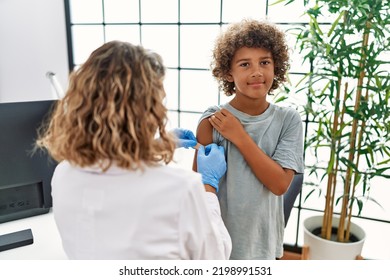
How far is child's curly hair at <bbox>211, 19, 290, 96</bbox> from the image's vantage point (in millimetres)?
1183

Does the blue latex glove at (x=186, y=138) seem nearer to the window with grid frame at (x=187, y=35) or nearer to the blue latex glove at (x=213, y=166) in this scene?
the blue latex glove at (x=213, y=166)

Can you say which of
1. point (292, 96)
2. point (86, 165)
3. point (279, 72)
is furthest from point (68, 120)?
point (292, 96)

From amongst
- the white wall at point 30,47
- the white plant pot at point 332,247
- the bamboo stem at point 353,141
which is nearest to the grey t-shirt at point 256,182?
the bamboo stem at point 353,141

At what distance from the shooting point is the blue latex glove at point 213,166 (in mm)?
1118

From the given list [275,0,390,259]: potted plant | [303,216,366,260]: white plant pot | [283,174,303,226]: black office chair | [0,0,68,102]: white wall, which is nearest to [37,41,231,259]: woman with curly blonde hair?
[283,174,303,226]: black office chair

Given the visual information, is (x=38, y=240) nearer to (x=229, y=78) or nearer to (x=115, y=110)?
(x=115, y=110)

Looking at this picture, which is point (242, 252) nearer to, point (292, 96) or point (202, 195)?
point (202, 195)

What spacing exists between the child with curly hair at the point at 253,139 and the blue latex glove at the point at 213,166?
0.05 metres

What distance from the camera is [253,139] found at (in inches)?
46.6

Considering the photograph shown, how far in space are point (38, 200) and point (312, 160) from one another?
1.78 metres

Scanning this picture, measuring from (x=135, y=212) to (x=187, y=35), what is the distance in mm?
2133

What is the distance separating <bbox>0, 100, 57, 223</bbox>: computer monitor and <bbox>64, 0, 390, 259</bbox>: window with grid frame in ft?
4.58

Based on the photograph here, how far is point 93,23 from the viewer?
3.00 m

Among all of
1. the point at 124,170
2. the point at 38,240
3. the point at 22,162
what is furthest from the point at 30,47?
the point at 124,170
